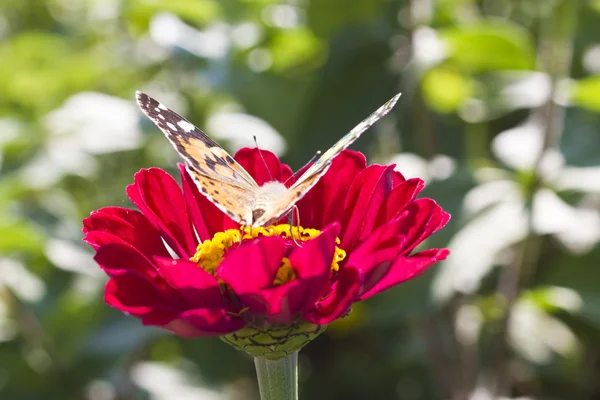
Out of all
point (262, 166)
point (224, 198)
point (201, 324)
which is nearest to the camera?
point (201, 324)

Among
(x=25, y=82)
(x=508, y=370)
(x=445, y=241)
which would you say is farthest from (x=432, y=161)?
(x=25, y=82)

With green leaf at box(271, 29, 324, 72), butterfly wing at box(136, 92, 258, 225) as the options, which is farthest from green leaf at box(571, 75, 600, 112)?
butterfly wing at box(136, 92, 258, 225)

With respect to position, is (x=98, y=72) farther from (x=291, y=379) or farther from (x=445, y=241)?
(x=291, y=379)

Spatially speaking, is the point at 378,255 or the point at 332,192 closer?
the point at 378,255

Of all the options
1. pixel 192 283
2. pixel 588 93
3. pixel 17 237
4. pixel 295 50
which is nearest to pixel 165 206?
pixel 192 283

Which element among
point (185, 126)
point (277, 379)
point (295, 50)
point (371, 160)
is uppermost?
point (185, 126)

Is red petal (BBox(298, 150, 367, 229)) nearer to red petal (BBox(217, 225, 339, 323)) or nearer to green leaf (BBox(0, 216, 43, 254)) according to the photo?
red petal (BBox(217, 225, 339, 323))

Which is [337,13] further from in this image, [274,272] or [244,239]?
[274,272]
